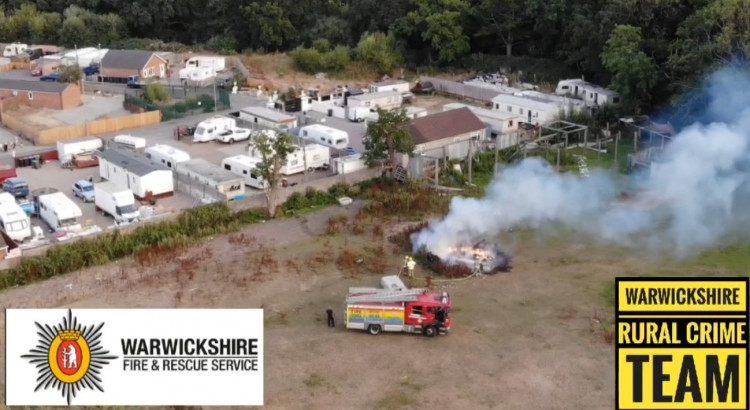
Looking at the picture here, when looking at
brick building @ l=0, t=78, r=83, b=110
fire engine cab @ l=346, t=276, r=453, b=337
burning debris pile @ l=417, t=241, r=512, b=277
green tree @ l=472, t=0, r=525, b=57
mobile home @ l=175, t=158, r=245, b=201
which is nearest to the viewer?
fire engine cab @ l=346, t=276, r=453, b=337

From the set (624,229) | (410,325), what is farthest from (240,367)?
(624,229)

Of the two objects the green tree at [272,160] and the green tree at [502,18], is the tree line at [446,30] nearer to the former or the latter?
the green tree at [502,18]

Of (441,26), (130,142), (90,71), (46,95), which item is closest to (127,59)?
(90,71)

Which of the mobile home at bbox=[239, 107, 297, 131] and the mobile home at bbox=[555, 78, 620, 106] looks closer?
the mobile home at bbox=[239, 107, 297, 131]

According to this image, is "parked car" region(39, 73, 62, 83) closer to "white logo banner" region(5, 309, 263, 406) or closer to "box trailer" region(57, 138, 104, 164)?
"box trailer" region(57, 138, 104, 164)

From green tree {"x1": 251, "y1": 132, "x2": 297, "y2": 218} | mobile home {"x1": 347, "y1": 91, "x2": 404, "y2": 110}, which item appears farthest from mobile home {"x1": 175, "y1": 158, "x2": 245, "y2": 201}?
mobile home {"x1": 347, "y1": 91, "x2": 404, "y2": 110}

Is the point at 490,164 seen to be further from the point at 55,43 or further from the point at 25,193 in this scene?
the point at 55,43
